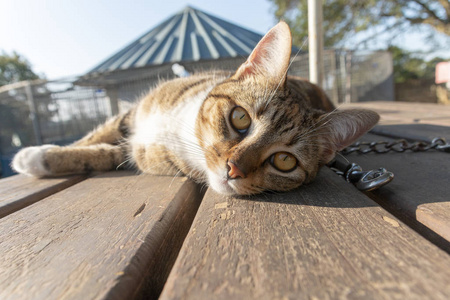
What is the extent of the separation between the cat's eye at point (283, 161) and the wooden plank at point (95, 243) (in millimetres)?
387

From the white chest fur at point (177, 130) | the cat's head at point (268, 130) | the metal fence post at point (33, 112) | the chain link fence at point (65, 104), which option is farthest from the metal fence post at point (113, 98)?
the cat's head at point (268, 130)

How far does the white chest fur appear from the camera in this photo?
Answer: 1388mm

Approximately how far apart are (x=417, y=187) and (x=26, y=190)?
1.66m

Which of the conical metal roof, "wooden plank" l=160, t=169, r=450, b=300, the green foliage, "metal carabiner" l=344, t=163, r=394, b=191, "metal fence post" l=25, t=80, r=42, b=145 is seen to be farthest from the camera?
the green foliage

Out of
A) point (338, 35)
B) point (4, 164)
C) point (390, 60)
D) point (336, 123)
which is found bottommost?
point (4, 164)

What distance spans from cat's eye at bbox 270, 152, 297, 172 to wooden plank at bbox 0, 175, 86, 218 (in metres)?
1.04

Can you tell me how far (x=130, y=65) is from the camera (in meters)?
6.33

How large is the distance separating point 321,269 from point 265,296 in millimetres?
135

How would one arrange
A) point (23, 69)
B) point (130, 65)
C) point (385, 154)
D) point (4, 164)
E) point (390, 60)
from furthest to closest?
point (23, 69)
point (390, 60)
point (130, 65)
point (4, 164)
point (385, 154)

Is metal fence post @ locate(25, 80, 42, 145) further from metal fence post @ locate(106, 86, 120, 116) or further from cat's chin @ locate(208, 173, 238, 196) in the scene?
cat's chin @ locate(208, 173, 238, 196)

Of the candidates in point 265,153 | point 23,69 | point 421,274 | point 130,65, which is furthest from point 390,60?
point 23,69

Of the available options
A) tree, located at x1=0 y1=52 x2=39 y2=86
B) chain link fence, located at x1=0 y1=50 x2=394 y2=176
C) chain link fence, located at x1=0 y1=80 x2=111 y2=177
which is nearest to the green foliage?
chain link fence, located at x1=0 y1=50 x2=394 y2=176

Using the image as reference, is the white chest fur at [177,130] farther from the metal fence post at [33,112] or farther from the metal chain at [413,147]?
the metal fence post at [33,112]

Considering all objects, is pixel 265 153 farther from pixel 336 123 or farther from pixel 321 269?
pixel 321 269
